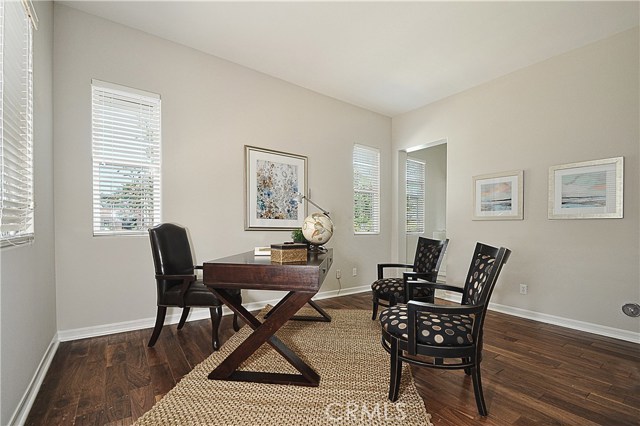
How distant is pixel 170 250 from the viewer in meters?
2.73

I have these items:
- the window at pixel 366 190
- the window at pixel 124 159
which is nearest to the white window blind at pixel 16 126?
the window at pixel 124 159

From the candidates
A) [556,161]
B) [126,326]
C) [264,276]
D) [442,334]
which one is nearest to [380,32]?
[556,161]

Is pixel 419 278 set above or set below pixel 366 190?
below

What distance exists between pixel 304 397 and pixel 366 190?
3680mm

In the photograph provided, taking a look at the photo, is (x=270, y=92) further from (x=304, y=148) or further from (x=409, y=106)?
(x=409, y=106)

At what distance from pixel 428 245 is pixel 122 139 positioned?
3.29m

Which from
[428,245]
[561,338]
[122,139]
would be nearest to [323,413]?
[428,245]

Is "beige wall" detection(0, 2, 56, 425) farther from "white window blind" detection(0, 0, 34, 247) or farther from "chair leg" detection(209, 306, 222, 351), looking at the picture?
"chair leg" detection(209, 306, 222, 351)

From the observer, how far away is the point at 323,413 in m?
1.60

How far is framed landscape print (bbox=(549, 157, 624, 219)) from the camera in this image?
2.94 m

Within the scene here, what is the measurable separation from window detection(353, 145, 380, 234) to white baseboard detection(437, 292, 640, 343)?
2091 millimetres

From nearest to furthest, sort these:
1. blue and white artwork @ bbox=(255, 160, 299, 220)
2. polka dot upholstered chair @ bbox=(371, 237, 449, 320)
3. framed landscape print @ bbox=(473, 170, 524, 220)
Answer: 1. polka dot upholstered chair @ bbox=(371, 237, 449, 320)
2. framed landscape print @ bbox=(473, 170, 524, 220)
3. blue and white artwork @ bbox=(255, 160, 299, 220)

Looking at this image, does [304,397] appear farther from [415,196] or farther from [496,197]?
[415,196]

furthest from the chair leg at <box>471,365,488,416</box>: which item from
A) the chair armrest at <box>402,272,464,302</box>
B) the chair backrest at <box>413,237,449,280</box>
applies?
the chair backrest at <box>413,237,449,280</box>
